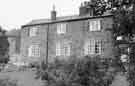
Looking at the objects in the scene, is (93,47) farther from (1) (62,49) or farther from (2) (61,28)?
(2) (61,28)

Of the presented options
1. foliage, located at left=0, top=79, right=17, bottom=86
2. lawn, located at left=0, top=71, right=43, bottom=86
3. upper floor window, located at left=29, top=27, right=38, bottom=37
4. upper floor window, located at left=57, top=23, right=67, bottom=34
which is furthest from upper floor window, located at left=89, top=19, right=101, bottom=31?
foliage, located at left=0, top=79, right=17, bottom=86

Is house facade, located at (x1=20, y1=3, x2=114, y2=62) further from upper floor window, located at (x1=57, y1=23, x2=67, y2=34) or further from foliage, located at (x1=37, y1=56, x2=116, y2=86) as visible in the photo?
foliage, located at (x1=37, y1=56, x2=116, y2=86)

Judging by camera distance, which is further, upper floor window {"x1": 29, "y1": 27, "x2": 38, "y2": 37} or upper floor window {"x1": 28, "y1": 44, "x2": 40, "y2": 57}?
upper floor window {"x1": 29, "y1": 27, "x2": 38, "y2": 37}

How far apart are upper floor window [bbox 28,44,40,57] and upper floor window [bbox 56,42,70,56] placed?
12.0 feet

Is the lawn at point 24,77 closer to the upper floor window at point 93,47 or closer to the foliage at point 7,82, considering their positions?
the foliage at point 7,82

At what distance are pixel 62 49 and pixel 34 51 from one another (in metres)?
5.21

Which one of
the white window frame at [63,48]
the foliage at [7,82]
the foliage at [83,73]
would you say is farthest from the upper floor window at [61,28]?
the foliage at [83,73]

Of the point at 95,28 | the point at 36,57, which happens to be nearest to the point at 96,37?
the point at 95,28

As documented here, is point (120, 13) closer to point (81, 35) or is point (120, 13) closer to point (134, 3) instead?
point (134, 3)

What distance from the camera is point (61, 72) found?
963 cm

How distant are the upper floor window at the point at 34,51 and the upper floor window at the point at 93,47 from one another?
329 inches

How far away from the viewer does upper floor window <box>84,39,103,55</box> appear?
87.1 ft

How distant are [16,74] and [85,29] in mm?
13108

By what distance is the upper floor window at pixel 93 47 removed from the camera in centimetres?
2656
